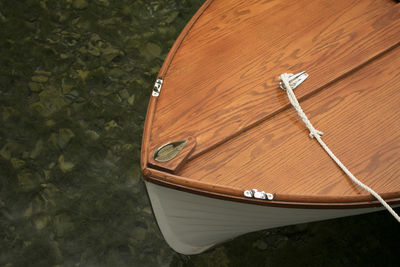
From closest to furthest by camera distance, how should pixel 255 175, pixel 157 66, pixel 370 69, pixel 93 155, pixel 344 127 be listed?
pixel 255 175, pixel 344 127, pixel 370 69, pixel 93 155, pixel 157 66

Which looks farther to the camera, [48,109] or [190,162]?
[48,109]

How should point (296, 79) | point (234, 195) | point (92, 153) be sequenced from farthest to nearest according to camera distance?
point (92, 153), point (296, 79), point (234, 195)

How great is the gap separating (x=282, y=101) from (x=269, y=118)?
79 millimetres

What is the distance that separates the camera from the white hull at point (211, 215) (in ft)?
4.06

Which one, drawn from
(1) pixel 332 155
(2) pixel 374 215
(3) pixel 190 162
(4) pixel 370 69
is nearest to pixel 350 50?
(4) pixel 370 69

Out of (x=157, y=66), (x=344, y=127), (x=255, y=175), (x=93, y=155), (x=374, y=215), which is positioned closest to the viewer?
(x=255, y=175)

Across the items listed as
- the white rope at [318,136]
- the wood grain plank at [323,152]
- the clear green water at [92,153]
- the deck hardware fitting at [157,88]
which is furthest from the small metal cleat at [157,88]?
the clear green water at [92,153]

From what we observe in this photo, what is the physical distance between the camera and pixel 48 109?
221 centimetres

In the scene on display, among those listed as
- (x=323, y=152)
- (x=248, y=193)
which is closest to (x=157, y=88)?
(x=248, y=193)

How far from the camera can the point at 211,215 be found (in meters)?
1.32

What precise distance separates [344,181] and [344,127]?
0.20 metres

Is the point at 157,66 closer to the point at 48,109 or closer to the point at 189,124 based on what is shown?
the point at 48,109

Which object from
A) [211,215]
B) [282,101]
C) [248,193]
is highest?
[282,101]

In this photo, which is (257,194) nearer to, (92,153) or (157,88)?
(157,88)
